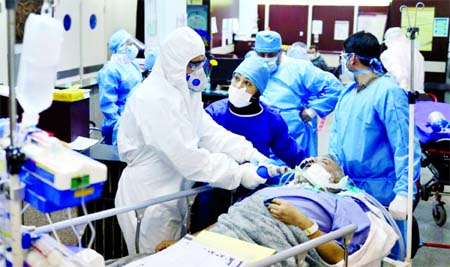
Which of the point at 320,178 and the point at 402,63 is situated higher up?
the point at 402,63

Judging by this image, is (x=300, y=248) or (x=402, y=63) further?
(x=402, y=63)

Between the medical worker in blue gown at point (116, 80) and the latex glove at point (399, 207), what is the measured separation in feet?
7.76

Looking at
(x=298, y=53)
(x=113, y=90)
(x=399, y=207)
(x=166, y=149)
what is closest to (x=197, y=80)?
(x=166, y=149)

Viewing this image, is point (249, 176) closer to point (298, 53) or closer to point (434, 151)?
point (434, 151)

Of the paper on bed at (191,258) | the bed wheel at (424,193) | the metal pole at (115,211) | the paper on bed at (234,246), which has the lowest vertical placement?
the bed wheel at (424,193)

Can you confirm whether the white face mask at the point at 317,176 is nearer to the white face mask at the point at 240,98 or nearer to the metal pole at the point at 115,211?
the metal pole at the point at 115,211

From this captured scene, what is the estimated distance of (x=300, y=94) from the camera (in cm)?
408

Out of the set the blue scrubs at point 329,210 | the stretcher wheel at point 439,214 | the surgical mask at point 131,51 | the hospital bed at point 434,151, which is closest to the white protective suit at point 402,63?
the blue scrubs at point 329,210

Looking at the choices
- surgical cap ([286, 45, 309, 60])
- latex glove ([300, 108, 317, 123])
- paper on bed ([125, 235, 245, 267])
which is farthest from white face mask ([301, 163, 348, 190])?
surgical cap ([286, 45, 309, 60])

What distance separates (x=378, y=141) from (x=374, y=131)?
0.18 ft

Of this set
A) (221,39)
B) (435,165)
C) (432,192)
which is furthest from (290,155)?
(221,39)

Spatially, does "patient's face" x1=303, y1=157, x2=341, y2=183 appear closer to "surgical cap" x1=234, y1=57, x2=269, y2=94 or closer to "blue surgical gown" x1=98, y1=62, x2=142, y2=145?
"surgical cap" x1=234, y1=57, x2=269, y2=94

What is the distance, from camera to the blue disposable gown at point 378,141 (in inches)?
104

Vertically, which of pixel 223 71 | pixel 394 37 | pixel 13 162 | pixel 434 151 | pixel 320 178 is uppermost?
pixel 394 37
